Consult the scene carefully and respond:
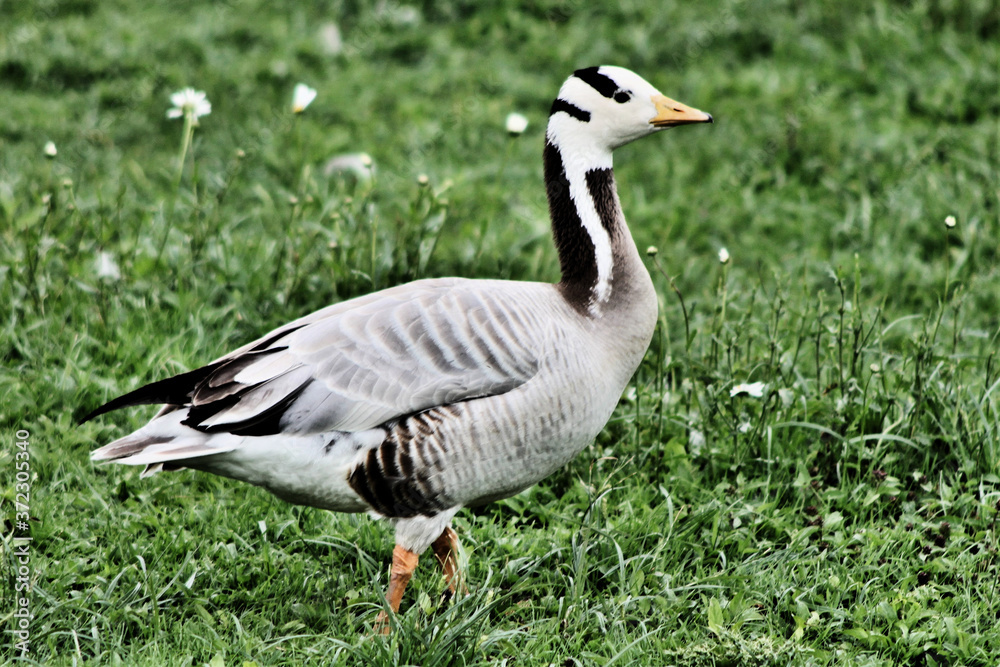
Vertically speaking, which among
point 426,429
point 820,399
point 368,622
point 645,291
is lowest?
point 368,622

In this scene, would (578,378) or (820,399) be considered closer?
(578,378)

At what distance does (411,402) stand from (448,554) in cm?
67

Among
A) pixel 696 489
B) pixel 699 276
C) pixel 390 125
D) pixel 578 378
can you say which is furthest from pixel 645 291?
pixel 390 125

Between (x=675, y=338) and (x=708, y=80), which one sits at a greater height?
(x=708, y=80)

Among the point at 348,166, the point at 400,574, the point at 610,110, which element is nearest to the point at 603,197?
the point at 610,110

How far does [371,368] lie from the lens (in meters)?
3.46

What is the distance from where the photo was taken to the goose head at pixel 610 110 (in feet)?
12.3

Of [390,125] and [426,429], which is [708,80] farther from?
[426,429]

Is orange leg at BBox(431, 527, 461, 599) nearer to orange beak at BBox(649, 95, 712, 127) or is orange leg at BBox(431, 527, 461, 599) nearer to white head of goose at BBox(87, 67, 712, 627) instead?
white head of goose at BBox(87, 67, 712, 627)

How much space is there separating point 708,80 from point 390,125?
2.27m

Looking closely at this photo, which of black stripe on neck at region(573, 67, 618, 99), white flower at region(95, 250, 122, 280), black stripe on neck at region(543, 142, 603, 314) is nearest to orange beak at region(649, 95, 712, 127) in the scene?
black stripe on neck at region(573, 67, 618, 99)

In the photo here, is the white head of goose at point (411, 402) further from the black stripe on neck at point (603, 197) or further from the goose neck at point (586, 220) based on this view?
the black stripe on neck at point (603, 197)

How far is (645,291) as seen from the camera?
3.76 m

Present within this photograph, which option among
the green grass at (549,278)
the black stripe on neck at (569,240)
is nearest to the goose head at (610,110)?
the black stripe on neck at (569,240)
